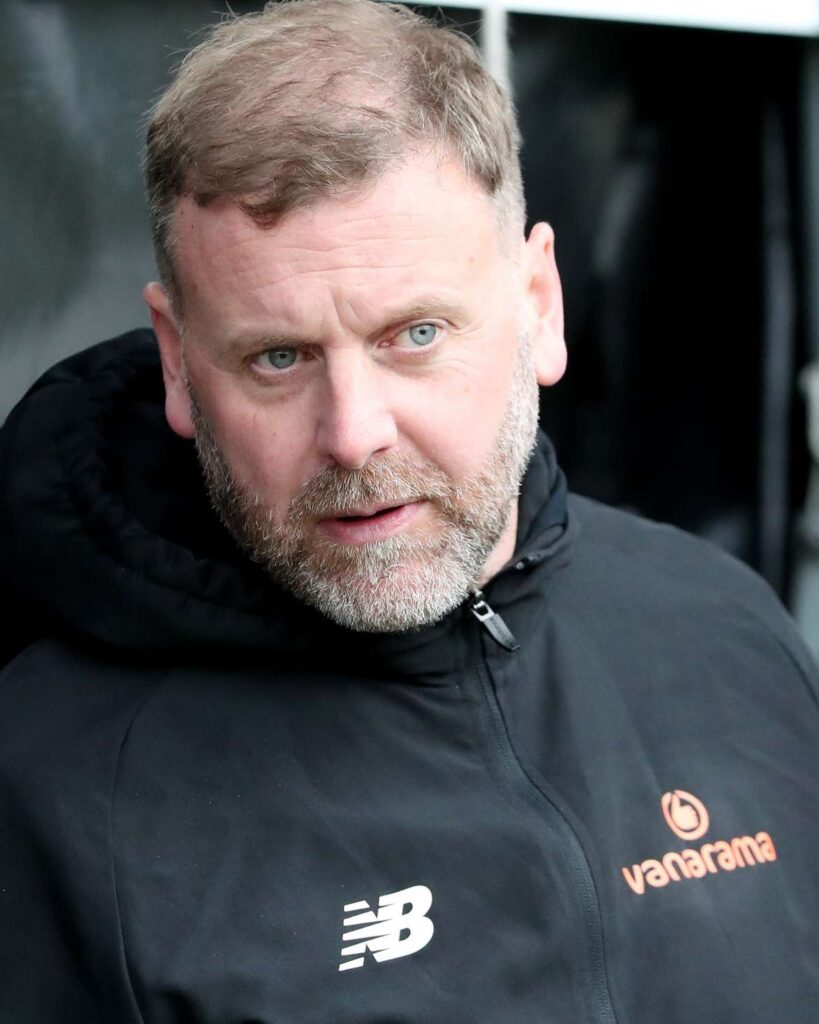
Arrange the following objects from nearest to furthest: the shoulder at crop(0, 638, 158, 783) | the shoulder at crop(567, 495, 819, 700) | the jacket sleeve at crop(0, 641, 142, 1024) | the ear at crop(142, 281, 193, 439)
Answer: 1. the jacket sleeve at crop(0, 641, 142, 1024)
2. the shoulder at crop(0, 638, 158, 783)
3. the ear at crop(142, 281, 193, 439)
4. the shoulder at crop(567, 495, 819, 700)

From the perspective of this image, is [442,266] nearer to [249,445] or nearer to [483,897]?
[249,445]

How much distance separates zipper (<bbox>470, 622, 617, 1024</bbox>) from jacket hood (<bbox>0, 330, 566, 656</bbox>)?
10 centimetres

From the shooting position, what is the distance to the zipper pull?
68.2 inches

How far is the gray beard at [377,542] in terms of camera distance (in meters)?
1.57

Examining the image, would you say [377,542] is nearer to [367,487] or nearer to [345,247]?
[367,487]

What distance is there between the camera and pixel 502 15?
2.50 metres

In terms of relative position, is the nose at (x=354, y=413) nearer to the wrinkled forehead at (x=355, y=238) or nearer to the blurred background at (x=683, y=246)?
the wrinkled forehead at (x=355, y=238)

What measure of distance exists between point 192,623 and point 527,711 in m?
0.43

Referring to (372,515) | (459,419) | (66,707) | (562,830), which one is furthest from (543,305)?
(66,707)

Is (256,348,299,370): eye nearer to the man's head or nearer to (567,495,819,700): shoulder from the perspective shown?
the man's head

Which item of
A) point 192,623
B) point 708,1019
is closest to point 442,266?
point 192,623

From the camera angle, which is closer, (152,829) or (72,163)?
(152,829)

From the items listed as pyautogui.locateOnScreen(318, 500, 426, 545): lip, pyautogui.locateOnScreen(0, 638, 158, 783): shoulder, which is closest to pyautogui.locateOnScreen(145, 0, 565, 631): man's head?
pyautogui.locateOnScreen(318, 500, 426, 545): lip

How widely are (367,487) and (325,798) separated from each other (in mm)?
359
